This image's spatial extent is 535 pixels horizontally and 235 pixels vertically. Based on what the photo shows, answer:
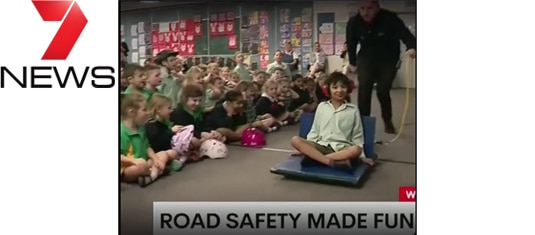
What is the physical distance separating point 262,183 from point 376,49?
644 millimetres

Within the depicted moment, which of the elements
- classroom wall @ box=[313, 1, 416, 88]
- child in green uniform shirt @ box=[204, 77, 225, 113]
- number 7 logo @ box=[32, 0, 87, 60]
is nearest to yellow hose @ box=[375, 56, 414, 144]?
classroom wall @ box=[313, 1, 416, 88]

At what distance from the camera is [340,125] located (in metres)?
2.25

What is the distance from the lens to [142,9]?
7.31 feet

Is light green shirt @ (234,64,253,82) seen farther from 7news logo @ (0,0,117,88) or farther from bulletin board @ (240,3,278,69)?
7news logo @ (0,0,117,88)

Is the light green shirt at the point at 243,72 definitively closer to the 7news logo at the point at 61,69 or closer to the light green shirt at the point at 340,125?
the light green shirt at the point at 340,125

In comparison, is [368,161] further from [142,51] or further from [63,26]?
[63,26]

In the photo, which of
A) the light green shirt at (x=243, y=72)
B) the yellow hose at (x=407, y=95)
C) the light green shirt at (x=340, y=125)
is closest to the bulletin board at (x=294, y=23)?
the light green shirt at (x=243, y=72)

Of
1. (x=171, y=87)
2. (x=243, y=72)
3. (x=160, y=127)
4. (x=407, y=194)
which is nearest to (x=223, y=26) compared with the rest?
(x=243, y=72)

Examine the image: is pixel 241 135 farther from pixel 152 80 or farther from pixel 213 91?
pixel 152 80

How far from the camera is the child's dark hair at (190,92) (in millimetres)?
2252

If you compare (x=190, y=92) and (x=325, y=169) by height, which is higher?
(x=190, y=92)

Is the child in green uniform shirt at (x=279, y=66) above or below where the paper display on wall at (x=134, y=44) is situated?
below

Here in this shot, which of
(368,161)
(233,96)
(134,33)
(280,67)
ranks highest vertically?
(134,33)

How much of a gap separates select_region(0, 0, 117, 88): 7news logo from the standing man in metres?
0.89
